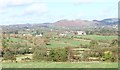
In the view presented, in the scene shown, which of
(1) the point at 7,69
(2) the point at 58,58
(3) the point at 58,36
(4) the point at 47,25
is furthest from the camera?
(4) the point at 47,25

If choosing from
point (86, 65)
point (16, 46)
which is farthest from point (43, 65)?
point (16, 46)

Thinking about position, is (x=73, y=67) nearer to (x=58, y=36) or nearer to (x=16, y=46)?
(x=16, y=46)

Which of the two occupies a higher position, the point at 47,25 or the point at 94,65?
the point at 47,25

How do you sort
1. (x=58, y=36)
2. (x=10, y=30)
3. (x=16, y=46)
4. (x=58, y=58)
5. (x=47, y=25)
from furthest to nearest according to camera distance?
(x=47, y=25)
(x=58, y=36)
(x=10, y=30)
(x=16, y=46)
(x=58, y=58)

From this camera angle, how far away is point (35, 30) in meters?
19.6

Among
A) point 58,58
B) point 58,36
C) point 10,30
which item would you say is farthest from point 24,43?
point 58,58

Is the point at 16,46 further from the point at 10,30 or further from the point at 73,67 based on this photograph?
the point at 73,67

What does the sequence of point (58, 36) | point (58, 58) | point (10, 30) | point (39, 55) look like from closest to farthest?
point (58, 58)
point (39, 55)
point (10, 30)
point (58, 36)

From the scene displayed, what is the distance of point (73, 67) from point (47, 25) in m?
16.3

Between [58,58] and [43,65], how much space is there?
2.13 metres

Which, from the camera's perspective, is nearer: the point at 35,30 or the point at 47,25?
the point at 35,30

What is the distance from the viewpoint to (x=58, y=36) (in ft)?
62.1

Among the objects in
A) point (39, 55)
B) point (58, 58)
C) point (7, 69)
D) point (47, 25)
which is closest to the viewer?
point (7, 69)

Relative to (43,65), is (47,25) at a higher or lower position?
higher
